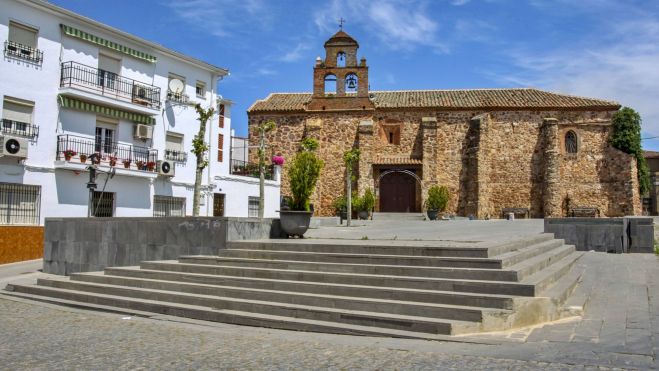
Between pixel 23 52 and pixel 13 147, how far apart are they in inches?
126

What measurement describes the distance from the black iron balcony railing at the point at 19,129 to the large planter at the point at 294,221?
35.0 feet

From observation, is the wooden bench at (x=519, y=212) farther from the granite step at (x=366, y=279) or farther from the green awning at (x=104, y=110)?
the granite step at (x=366, y=279)

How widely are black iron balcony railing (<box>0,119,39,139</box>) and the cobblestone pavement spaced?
11.0 m

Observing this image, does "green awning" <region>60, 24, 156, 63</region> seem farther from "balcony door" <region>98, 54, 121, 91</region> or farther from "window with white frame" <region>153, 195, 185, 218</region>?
"window with white frame" <region>153, 195, 185, 218</region>

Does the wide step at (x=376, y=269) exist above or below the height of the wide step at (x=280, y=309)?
above

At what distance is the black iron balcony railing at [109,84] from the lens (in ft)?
58.8

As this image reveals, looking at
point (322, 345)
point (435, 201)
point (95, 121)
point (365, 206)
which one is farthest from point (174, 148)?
point (322, 345)

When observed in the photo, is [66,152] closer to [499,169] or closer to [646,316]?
[646,316]

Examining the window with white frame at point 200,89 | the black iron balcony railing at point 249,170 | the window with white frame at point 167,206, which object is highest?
the window with white frame at point 200,89

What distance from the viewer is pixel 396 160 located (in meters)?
30.4

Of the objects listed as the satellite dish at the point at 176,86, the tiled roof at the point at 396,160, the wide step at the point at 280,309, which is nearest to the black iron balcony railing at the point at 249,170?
the satellite dish at the point at 176,86

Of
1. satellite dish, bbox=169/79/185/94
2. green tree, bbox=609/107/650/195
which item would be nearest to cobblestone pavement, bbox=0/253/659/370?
satellite dish, bbox=169/79/185/94

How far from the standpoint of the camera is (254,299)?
24.0 ft

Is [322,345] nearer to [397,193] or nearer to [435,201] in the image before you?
[435,201]
